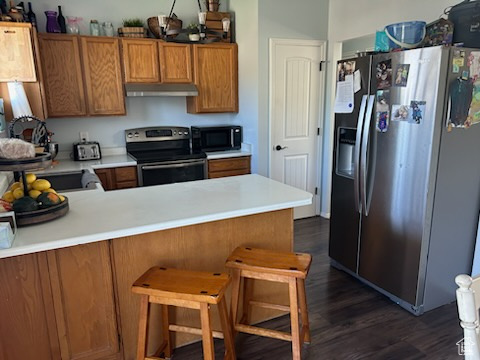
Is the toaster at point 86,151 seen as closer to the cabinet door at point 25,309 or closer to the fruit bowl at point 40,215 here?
the fruit bowl at point 40,215

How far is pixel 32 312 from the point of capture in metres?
1.61

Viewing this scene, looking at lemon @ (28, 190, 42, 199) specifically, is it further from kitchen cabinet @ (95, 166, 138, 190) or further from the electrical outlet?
the electrical outlet

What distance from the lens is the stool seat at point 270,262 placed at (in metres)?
1.77

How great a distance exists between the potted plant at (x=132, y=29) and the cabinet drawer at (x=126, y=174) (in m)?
1.42

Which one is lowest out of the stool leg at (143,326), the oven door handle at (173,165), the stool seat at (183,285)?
the stool leg at (143,326)

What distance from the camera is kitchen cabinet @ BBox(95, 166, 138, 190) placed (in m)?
3.55

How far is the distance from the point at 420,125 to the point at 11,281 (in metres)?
2.38

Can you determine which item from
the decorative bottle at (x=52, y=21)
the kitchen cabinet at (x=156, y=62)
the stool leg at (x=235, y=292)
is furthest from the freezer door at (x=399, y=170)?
the decorative bottle at (x=52, y=21)

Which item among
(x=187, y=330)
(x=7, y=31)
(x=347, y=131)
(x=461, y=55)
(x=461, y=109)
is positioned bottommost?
(x=187, y=330)

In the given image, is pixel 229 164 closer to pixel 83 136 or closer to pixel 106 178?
pixel 106 178

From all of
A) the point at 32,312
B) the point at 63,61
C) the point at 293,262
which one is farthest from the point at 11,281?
the point at 63,61

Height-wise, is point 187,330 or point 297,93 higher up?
point 297,93

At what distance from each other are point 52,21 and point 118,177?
1.63 metres

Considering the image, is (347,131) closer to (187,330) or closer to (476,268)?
(476,268)
